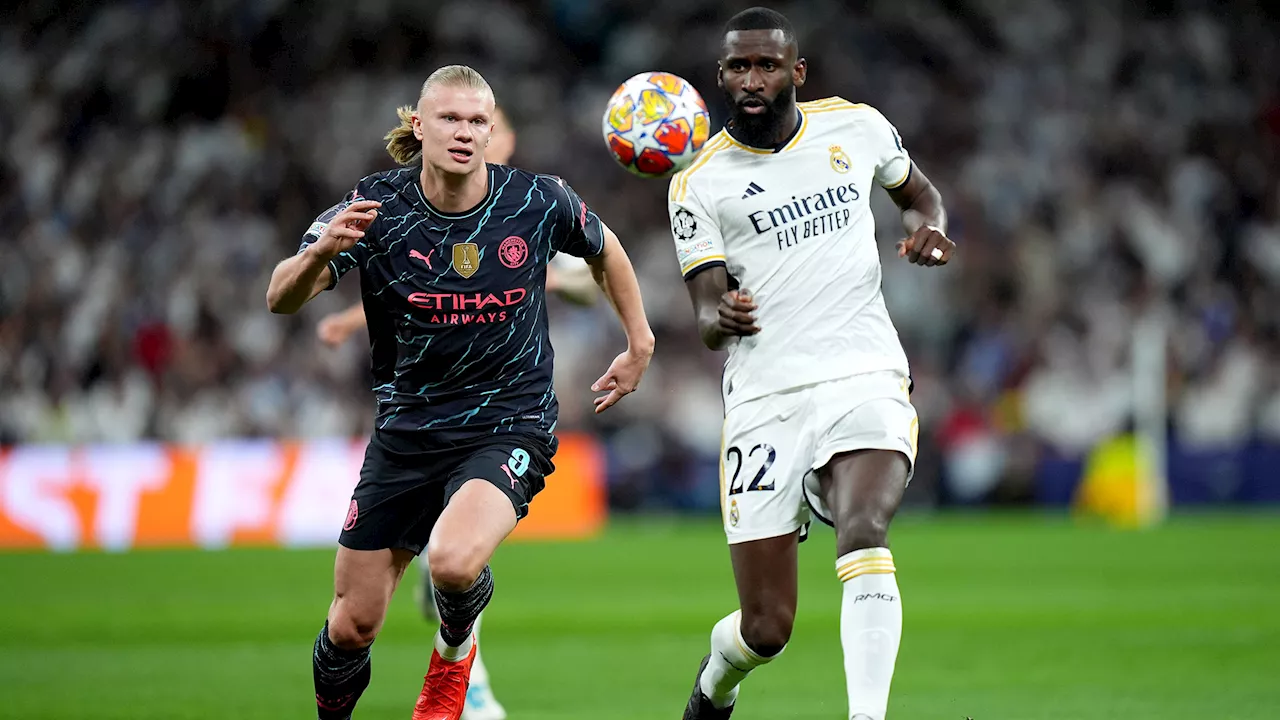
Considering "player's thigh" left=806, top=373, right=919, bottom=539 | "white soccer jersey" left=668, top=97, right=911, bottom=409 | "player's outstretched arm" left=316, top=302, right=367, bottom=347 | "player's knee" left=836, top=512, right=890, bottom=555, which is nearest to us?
"player's knee" left=836, top=512, right=890, bottom=555

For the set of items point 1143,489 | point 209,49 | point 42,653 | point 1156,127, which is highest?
point 209,49

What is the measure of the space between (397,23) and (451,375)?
21289 millimetres

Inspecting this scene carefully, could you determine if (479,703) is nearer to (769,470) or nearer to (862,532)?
(769,470)

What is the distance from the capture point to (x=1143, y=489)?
830 inches

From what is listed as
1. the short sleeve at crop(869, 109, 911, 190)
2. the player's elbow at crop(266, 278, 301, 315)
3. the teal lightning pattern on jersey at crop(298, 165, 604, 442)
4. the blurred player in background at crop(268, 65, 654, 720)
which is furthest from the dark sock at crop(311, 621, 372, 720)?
the short sleeve at crop(869, 109, 911, 190)

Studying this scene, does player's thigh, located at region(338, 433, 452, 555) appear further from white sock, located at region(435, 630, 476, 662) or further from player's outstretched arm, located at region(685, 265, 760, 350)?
player's outstretched arm, located at region(685, 265, 760, 350)

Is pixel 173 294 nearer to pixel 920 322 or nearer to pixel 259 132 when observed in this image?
pixel 259 132

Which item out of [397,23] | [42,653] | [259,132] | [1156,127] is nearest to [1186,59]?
[1156,127]

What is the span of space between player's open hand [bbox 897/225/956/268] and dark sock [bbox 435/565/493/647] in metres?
2.01

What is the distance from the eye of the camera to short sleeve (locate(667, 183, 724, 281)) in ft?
20.8

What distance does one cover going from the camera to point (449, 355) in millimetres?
6586

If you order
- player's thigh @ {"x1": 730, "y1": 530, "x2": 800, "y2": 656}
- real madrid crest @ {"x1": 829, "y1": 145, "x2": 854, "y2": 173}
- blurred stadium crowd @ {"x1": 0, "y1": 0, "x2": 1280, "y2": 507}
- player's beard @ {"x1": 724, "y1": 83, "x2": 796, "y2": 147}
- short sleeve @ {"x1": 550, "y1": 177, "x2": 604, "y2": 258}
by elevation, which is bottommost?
player's thigh @ {"x1": 730, "y1": 530, "x2": 800, "y2": 656}

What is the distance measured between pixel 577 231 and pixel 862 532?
5.84ft

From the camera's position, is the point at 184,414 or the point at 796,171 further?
the point at 184,414
